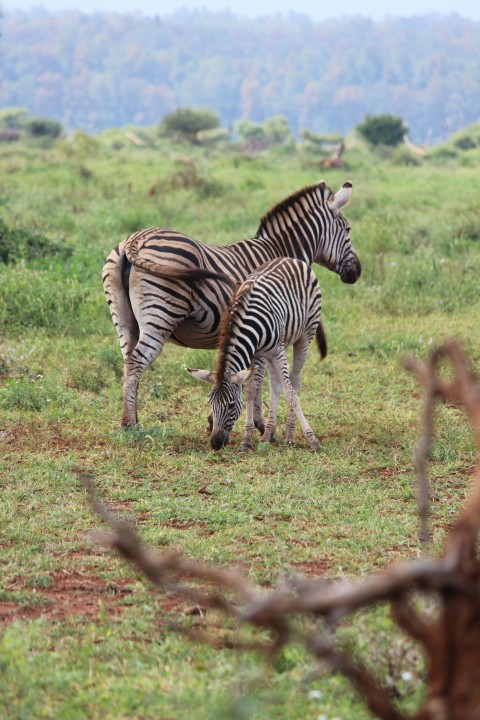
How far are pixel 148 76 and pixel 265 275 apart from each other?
18981 cm

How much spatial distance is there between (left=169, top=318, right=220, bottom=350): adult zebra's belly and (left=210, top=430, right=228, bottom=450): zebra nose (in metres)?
0.84

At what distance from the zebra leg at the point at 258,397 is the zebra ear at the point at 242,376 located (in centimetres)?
58

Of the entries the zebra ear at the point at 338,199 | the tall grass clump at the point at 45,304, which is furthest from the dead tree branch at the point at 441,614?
the tall grass clump at the point at 45,304

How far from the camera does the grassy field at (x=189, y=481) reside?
11.3 feet

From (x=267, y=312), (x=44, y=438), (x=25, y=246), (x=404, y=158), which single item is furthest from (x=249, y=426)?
(x=404, y=158)

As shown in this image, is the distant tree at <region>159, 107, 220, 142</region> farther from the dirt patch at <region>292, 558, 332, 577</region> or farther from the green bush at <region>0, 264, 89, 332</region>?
the dirt patch at <region>292, 558, 332, 577</region>

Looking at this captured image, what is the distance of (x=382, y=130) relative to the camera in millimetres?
45094

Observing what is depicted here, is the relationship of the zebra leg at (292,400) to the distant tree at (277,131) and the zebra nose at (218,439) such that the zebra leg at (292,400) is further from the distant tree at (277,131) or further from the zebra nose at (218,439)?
the distant tree at (277,131)

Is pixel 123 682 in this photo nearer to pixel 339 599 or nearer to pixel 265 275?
pixel 339 599

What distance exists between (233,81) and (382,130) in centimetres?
14420

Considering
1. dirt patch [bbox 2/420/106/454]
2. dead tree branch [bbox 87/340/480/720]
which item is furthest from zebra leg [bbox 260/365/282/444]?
Answer: dead tree branch [bbox 87/340/480/720]

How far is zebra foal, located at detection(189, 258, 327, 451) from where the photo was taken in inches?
273

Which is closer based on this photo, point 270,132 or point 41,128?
point 41,128

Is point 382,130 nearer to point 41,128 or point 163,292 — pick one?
point 41,128
